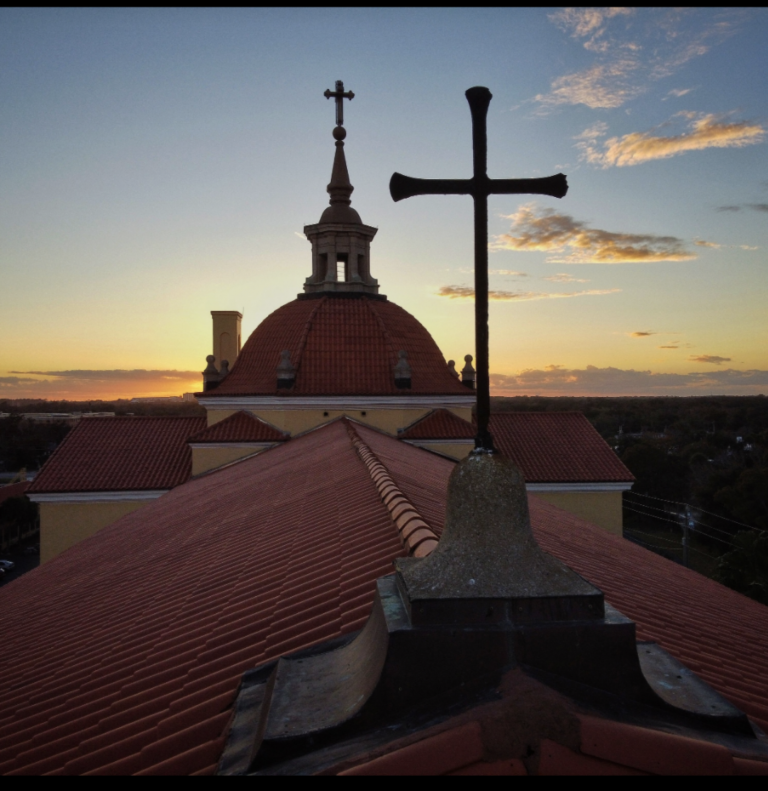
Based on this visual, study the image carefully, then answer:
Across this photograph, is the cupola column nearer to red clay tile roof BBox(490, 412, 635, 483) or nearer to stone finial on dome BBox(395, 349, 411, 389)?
stone finial on dome BBox(395, 349, 411, 389)

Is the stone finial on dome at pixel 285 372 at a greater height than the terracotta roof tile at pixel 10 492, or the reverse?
the stone finial on dome at pixel 285 372

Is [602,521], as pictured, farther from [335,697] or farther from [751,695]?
[335,697]

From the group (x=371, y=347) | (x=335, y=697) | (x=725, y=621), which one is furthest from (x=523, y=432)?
(x=335, y=697)

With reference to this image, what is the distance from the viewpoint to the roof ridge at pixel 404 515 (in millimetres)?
3750

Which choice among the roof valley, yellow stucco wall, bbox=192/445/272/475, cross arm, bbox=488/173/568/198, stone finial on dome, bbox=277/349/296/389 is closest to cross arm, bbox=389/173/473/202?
cross arm, bbox=488/173/568/198

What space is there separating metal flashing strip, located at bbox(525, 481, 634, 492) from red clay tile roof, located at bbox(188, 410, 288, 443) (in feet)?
21.5

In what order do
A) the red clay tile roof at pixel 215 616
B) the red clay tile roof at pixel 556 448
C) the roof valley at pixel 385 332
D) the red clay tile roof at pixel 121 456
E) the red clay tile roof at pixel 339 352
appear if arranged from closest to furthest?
the red clay tile roof at pixel 215 616
the red clay tile roof at pixel 339 352
the roof valley at pixel 385 332
the red clay tile roof at pixel 121 456
the red clay tile roof at pixel 556 448

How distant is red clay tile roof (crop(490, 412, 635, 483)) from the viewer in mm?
17922

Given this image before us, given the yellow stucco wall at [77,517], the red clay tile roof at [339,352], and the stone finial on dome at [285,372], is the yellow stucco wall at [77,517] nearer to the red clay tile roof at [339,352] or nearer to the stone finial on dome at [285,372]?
the red clay tile roof at [339,352]

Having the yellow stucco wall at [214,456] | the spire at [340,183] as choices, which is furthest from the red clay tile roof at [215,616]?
the spire at [340,183]

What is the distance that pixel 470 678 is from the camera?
221cm

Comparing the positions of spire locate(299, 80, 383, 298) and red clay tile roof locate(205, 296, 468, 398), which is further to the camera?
spire locate(299, 80, 383, 298)

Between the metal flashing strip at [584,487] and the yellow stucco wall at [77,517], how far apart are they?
31.3 feet

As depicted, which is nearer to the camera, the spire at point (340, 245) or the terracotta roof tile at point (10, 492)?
the spire at point (340, 245)
